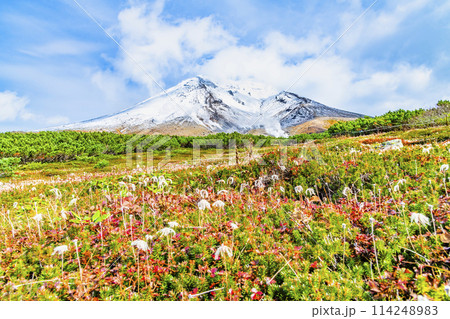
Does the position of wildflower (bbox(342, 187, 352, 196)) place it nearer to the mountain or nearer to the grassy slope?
the grassy slope

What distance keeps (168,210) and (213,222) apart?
1.50 metres

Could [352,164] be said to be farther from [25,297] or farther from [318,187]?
[25,297]

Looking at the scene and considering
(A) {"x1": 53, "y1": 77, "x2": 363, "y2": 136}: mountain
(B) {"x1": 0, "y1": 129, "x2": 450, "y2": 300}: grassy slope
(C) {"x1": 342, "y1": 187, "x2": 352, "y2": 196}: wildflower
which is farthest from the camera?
(A) {"x1": 53, "y1": 77, "x2": 363, "y2": 136}: mountain

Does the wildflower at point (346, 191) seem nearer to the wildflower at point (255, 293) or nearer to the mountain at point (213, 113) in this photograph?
the wildflower at point (255, 293)

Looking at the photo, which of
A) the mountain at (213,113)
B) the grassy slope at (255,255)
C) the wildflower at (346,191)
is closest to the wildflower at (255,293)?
the grassy slope at (255,255)

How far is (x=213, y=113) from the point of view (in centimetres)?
12562

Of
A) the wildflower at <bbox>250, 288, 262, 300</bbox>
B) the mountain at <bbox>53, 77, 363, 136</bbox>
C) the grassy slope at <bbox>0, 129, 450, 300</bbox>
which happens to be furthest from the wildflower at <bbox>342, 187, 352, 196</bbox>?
the mountain at <bbox>53, 77, 363, 136</bbox>

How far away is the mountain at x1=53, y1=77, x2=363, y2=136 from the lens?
111 m

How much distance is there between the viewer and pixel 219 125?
398 ft

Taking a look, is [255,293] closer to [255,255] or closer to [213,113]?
[255,255]

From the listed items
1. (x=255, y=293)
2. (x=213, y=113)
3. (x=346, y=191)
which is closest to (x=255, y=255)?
(x=255, y=293)

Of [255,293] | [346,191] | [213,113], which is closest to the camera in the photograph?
[255,293]

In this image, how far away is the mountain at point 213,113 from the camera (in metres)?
111
